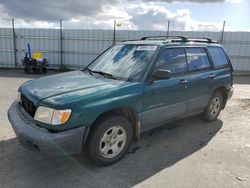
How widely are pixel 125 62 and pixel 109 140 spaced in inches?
52.0

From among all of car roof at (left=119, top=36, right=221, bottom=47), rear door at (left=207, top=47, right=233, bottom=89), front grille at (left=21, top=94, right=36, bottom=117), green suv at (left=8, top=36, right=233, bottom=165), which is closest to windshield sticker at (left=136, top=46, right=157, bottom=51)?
green suv at (left=8, top=36, right=233, bottom=165)

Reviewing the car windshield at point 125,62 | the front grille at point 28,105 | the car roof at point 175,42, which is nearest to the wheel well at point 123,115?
the car windshield at point 125,62

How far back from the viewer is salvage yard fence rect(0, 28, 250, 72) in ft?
42.1

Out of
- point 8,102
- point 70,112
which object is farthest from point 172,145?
point 8,102

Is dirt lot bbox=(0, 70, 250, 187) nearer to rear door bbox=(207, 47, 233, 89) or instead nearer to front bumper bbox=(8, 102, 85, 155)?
front bumper bbox=(8, 102, 85, 155)

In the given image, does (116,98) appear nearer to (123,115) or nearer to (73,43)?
(123,115)

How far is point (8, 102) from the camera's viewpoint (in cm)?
598

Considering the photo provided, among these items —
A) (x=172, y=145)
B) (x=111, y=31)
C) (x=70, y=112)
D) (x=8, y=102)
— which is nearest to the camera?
(x=70, y=112)

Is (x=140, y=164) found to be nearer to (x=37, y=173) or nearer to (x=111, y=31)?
(x=37, y=173)

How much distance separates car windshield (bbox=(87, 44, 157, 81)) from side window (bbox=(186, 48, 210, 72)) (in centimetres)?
88

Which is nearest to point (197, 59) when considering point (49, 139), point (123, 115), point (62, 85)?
point (123, 115)

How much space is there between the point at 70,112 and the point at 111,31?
1126 centimetres

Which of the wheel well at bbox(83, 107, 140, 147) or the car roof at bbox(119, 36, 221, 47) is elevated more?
the car roof at bbox(119, 36, 221, 47)

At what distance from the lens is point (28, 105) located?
293 cm
